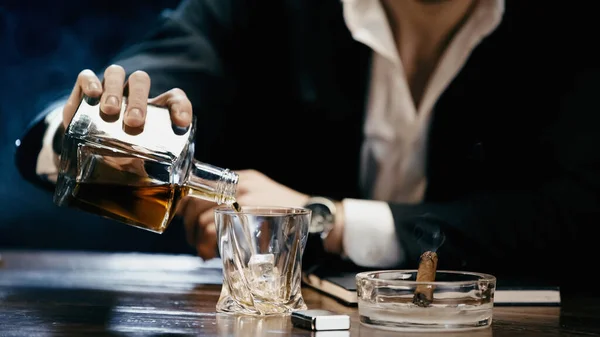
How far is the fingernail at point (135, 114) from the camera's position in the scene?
0.91 meters

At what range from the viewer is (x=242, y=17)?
171cm

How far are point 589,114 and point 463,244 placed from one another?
1.27ft

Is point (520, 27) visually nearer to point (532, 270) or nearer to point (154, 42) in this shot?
point (532, 270)

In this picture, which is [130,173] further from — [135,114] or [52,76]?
[52,76]

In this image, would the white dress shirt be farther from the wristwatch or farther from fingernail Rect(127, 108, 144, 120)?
fingernail Rect(127, 108, 144, 120)

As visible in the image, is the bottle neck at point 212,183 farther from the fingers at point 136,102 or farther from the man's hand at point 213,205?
the man's hand at point 213,205

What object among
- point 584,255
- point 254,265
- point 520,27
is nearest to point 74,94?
point 254,265

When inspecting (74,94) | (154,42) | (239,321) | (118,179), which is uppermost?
(154,42)

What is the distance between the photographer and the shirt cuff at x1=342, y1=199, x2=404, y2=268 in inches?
54.8

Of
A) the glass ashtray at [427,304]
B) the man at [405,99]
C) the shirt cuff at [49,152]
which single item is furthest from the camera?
the man at [405,99]

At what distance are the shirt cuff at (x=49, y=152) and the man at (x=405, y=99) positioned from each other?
0.28 meters

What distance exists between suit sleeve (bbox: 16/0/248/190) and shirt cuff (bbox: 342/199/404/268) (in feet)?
1.38

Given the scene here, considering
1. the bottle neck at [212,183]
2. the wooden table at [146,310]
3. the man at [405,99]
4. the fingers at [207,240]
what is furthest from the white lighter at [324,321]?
the man at [405,99]

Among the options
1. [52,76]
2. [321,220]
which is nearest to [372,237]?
[321,220]
